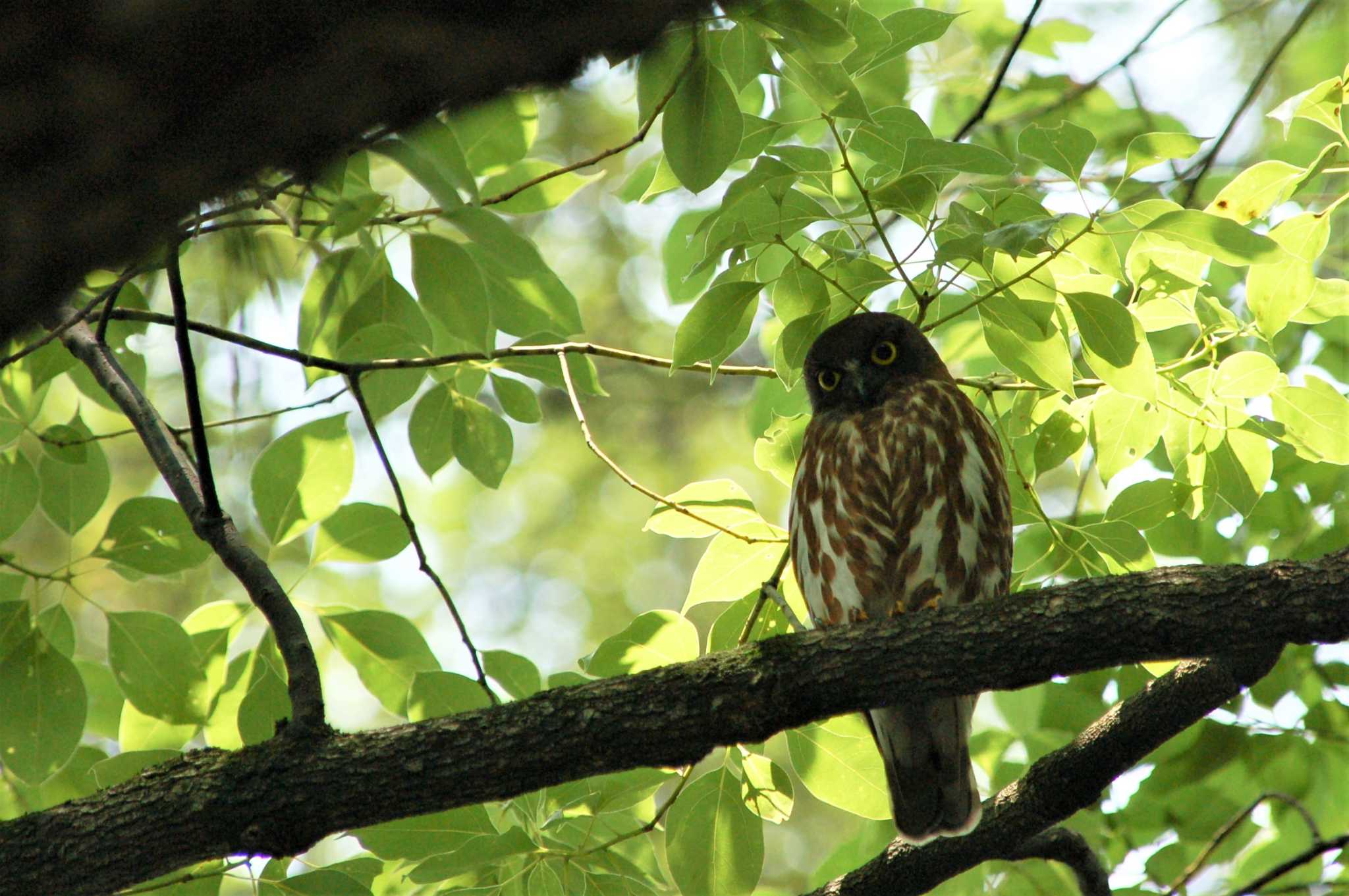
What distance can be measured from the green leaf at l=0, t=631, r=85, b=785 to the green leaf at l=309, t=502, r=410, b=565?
77 cm

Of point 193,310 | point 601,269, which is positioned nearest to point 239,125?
point 193,310

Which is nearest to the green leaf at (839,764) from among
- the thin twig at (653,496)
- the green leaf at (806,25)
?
the thin twig at (653,496)

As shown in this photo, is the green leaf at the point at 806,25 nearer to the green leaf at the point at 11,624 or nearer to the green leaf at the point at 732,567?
the green leaf at the point at 732,567

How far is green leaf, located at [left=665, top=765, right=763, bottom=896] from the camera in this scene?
3.49 metres

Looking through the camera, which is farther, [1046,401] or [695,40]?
[1046,401]

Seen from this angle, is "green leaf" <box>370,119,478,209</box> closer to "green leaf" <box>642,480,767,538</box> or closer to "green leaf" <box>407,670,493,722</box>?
"green leaf" <box>407,670,493,722</box>

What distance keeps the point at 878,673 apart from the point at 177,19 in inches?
98.9

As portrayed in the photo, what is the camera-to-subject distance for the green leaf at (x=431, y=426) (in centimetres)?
391

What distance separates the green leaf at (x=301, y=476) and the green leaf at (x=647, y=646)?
95 centimetres

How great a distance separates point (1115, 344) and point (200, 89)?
2461 millimetres

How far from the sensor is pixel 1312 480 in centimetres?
438

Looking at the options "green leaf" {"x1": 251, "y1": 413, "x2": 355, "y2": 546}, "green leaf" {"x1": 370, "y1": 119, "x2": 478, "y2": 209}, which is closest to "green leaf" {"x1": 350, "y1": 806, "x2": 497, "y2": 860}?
"green leaf" {"x1": 251, "y1": 413, "x2": 355, "y2": 546}

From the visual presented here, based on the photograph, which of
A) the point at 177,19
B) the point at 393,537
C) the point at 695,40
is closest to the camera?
the point at 177,19

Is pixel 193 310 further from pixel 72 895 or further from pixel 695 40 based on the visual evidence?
pixel 695 40
